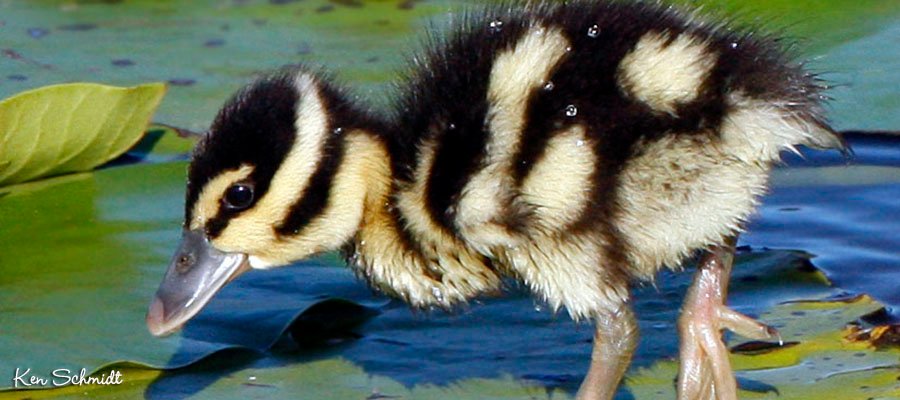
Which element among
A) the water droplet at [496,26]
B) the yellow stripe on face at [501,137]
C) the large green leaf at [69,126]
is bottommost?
the large green leaf at [69,126]

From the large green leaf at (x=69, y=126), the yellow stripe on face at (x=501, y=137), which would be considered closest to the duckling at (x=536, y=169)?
the yellow stripe on face at (x=501, y=137)

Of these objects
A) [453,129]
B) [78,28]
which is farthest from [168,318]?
[78,28]

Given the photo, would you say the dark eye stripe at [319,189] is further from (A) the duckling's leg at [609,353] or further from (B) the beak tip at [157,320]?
(A) the duckling's leg at [609,353]

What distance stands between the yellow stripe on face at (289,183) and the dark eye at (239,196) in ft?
0.07

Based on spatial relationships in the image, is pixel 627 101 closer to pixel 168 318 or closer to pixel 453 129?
pixel 453 129

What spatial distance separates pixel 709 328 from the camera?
356 centimetres

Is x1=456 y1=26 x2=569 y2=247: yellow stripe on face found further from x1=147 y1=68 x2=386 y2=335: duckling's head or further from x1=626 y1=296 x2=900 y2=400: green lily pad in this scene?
x1=626 y1=296 x2=900 y2=400: green lily pad

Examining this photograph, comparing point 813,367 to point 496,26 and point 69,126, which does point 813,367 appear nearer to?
point 496,26

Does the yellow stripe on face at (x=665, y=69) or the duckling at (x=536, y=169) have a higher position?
the yellow stripe on face at (x=665, y=69)

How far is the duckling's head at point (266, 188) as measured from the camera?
3395mm

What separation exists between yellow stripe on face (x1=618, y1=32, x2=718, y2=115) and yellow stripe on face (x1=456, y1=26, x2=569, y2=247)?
13 centimetres

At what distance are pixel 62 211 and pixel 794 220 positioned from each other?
A: 166 centimetres

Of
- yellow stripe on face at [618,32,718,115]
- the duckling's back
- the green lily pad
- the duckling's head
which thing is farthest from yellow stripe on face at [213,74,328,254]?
the green lily pad

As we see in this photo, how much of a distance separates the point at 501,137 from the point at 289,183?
395 mm
